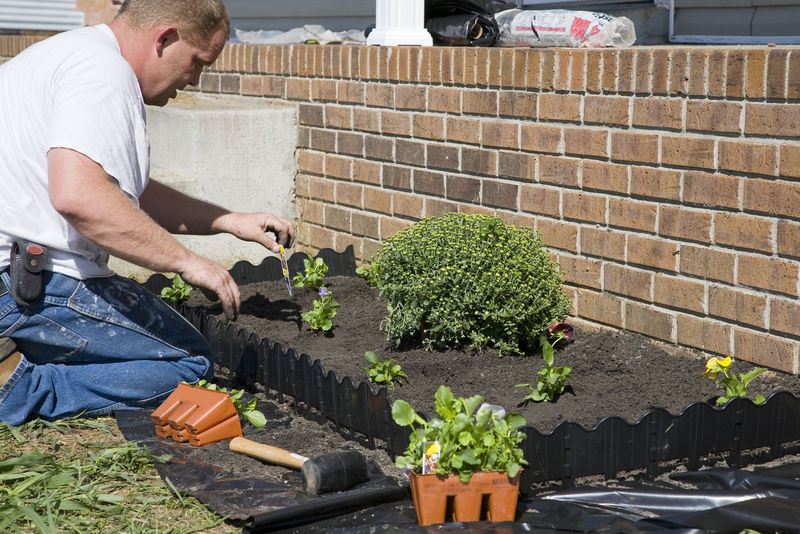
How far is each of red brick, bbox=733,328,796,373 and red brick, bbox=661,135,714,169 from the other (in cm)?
72

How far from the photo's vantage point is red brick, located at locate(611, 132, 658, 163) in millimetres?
3996

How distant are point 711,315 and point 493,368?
0.96m

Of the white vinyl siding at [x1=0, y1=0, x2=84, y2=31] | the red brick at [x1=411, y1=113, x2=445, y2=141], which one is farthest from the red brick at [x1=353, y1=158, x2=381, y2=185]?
the white vinyl siding at [x1=0, y1=0, x2=84, y2=31]

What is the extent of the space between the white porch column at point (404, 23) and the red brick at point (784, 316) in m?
2.72

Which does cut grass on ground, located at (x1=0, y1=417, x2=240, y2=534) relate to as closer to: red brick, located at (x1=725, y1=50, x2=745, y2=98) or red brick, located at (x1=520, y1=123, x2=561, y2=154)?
red brick, located at (x1=520, y1=123, x2=561, y2=154)

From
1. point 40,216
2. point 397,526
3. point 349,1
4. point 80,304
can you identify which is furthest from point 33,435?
point 349,1

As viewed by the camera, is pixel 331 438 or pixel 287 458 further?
pixel 331 438

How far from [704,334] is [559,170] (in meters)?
1.07

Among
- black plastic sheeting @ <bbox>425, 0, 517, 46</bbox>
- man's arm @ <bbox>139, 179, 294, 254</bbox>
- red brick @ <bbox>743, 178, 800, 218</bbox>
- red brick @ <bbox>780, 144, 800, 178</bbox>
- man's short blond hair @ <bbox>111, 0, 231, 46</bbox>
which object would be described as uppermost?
black plastic sheeting @ <bbox>425, 0, 517, 46</bbox>

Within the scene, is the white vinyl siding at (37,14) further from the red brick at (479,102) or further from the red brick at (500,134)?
the red brick at (500,134)

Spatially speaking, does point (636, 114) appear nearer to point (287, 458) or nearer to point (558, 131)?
point (558, 131)

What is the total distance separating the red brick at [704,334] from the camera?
3.84m

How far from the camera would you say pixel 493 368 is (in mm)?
3943

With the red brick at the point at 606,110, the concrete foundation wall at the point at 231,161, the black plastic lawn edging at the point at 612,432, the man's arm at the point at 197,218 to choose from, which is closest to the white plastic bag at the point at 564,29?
the red brick at the point at 606,110
